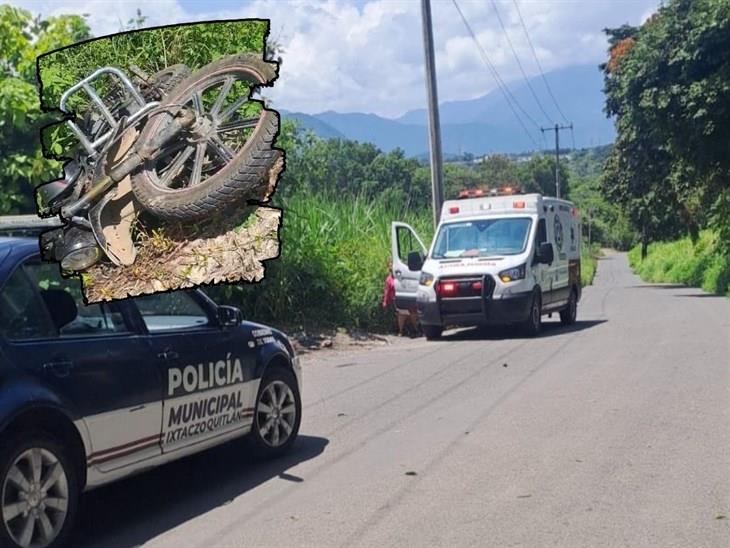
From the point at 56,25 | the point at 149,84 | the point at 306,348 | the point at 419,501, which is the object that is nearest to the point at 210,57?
the point at 149,84

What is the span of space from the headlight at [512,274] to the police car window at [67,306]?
1144 centimetres

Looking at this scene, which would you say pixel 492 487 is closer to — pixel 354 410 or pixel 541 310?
pixel 354 410

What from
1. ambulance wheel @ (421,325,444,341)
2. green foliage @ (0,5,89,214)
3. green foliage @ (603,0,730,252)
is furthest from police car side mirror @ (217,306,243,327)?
green foliage @ (603,0,730,252)

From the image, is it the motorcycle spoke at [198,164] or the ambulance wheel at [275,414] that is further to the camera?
the ambulance wheel at [275,414]

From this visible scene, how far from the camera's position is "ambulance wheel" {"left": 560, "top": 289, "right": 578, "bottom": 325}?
19.7m

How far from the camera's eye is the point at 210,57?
5965mm

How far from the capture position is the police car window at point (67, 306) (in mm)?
5430

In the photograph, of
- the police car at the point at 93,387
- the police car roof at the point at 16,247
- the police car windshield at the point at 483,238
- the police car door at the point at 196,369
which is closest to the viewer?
the police car at the point at 93,387

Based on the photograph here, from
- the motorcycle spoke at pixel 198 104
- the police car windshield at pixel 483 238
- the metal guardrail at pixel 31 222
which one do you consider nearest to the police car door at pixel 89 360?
the metal guardrail at pixel 31 222

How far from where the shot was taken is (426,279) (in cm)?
1708

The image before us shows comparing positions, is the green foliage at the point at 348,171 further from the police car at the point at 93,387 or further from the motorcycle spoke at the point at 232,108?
the motorcycle spoke at the point at 232,108

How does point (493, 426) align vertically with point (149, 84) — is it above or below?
below

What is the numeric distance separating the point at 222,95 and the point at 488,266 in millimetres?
11281

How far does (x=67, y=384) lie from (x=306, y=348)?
414 inches
